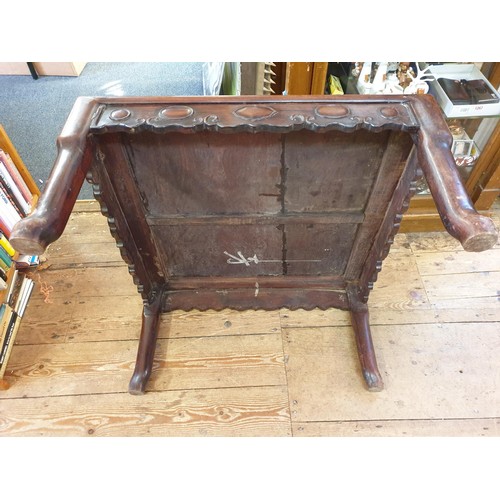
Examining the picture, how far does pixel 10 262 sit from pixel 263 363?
3.16 ft

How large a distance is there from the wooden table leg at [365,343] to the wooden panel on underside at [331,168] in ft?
1.34

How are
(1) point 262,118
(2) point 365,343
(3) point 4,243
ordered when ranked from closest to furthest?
(1) point 262,118 < (2) point 365,343 < (3) point 4,243

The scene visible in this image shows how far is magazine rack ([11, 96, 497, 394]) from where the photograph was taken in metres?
0.74

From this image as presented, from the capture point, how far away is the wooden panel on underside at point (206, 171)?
2.83 feet

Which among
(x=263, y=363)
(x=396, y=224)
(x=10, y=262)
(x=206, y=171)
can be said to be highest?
(x=206, y=171)

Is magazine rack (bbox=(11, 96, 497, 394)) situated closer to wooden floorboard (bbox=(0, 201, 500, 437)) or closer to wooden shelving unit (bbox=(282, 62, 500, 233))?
wooden floorboard (bbox=(0, 201, 500, 437))

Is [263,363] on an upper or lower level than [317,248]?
lower

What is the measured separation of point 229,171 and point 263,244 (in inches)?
11.5

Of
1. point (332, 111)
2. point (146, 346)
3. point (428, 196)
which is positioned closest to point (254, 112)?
point (332, 111)

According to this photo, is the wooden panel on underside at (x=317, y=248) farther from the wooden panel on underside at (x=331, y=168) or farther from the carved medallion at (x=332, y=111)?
the carved medallion at (x=332, y=111)

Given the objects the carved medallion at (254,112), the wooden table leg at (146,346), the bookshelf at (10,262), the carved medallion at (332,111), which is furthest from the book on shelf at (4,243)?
the carved medallion at (332,111)

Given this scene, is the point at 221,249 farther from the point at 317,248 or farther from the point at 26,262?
the point at 26,262

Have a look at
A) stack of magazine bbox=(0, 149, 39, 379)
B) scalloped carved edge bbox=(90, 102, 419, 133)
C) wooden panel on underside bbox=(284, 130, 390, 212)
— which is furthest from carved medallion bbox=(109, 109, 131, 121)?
stack of magazine bbox=(0, 149, 39, 379)

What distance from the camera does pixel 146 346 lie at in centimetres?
128
